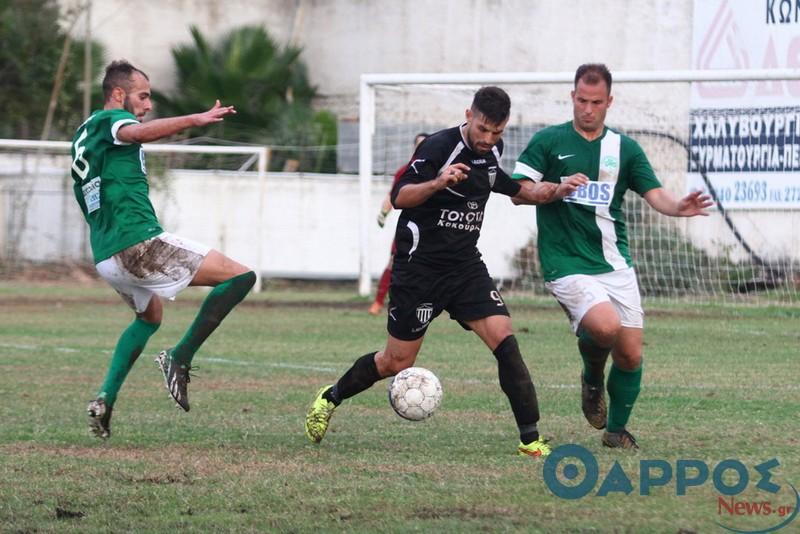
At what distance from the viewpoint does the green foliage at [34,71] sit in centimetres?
3009

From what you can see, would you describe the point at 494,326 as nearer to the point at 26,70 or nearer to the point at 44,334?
the point at 44,334

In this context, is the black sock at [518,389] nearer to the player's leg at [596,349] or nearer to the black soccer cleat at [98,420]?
the player's leg at [596,349]

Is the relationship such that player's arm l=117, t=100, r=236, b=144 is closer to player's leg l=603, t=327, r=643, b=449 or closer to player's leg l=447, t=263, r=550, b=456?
player's leg l=447, t=263, r=550, b=456

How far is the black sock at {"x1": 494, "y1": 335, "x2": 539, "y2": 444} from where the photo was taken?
6875 mm

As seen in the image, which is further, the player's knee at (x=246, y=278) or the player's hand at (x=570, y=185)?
the player's knee at (x=246, y=278)

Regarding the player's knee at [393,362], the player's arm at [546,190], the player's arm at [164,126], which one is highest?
the player's arm at [164,126]

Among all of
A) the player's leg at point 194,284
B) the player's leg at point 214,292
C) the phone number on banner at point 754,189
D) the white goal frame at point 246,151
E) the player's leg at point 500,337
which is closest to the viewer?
the player's leg at point 500,337

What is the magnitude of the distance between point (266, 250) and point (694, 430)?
17046mm

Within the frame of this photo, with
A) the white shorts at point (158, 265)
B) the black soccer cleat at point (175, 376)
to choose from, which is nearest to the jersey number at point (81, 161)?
the white shorts at point (158, 265)

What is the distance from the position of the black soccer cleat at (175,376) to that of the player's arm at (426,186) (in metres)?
1.66

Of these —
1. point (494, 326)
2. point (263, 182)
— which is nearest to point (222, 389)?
point (494, 326)

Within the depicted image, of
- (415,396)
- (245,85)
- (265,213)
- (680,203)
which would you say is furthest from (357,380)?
(245,85)

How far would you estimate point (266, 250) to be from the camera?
24.2m

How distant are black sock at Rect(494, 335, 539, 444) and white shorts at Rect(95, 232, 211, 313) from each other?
6.19 feet
